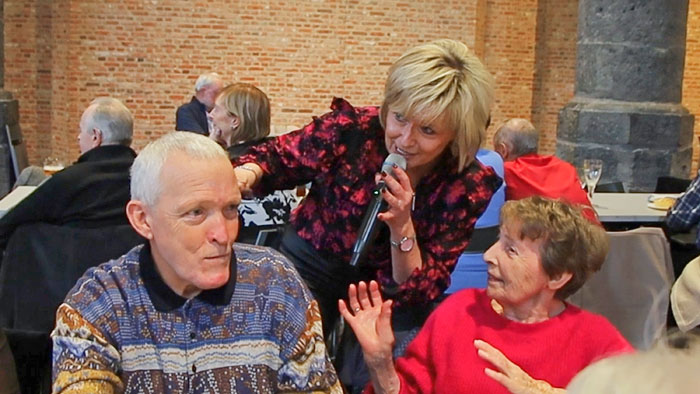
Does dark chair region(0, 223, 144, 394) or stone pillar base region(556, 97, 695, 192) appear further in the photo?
stone pillar base region(556, 97, 695, 192)

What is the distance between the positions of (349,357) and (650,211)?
296 cm

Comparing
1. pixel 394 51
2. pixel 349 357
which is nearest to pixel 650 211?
pixel 349 357

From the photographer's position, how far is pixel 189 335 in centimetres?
231

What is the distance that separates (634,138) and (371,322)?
19.6 ft

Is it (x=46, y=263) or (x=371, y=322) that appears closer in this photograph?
(x=371, y=322)

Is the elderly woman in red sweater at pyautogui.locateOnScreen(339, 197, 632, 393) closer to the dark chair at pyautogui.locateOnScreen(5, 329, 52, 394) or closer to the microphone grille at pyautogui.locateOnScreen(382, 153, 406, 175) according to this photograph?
the microphone grille at pyautogui.locateOnScreen(382, 153, 406, 175)

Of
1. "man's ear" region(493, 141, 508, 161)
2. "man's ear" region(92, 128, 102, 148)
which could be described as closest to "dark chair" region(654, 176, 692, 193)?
"man's ear" region(493, 141, 508, 161)

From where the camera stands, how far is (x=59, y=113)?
1150 cm

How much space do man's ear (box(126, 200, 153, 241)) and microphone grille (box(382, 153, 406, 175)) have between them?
689 millimetres

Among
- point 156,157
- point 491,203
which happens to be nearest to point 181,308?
point 156,157

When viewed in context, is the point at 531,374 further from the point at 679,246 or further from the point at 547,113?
the point at 547,113

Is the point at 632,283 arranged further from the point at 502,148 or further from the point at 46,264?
the point at 46,264

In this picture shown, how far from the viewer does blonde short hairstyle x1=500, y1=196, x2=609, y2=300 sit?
2730mm

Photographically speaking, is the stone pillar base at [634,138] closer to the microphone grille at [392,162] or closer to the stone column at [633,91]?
the stone column at [633,91]
